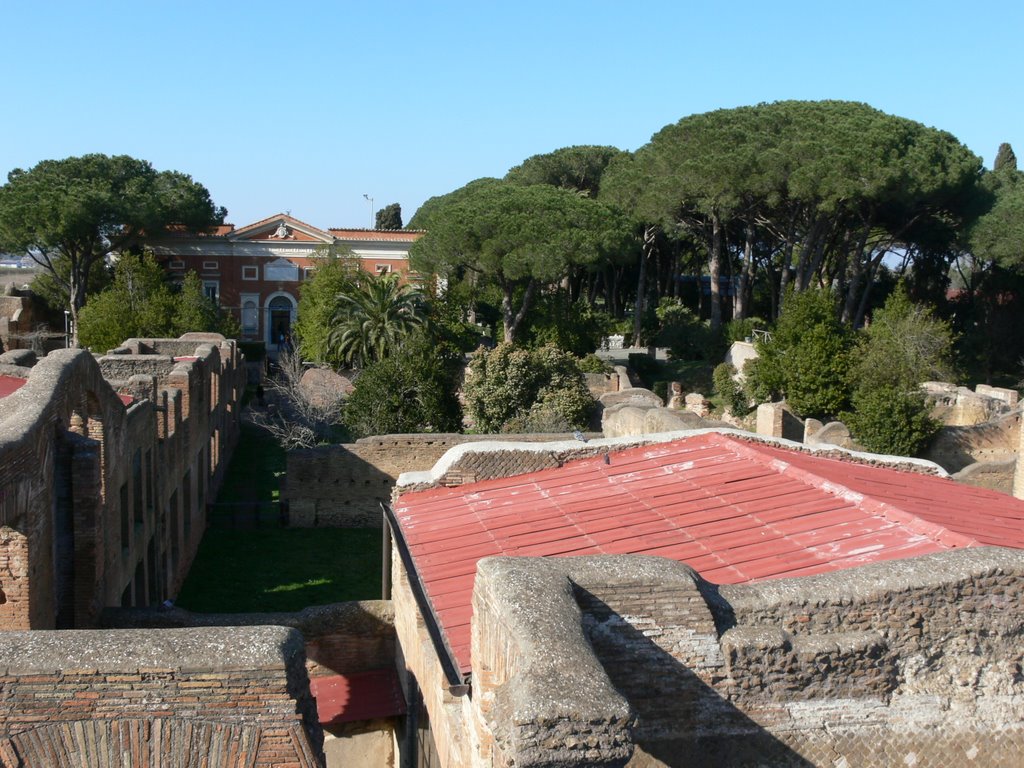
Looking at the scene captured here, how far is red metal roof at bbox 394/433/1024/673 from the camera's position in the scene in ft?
25.7

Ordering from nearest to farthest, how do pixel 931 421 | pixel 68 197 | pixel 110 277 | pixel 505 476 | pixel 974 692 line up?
pixel 974 692 < pixel 505 476 < pixel 931 421 < pixel 68 197 < pixel 110 277

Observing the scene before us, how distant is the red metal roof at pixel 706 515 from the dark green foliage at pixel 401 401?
12.8 metres

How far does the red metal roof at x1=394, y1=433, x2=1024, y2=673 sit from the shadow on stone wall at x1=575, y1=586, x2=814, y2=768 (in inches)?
46.6

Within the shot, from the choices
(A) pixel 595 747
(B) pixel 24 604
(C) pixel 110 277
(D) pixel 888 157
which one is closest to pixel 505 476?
(B) pixel 24 604

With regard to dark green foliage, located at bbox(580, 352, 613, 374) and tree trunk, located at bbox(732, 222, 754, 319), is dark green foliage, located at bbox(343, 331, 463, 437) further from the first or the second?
tree trunk, located at bbox(732, 222, 754, 319)

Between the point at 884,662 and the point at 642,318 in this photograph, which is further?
the point at 642,318

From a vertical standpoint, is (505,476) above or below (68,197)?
below

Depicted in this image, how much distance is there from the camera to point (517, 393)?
24969 millimetres

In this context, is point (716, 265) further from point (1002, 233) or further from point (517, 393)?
point (517, 393)

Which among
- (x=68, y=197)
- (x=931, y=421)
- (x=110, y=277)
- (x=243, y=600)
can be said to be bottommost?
(x=243, y=600)

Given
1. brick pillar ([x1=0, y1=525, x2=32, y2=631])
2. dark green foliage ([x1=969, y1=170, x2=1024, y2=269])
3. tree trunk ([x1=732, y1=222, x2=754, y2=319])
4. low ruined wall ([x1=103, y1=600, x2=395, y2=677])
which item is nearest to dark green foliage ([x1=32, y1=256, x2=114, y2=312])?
tree trunk ([x1=732, y1=222, x2=754, y2=319])

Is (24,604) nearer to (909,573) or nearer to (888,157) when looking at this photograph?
(909,573)

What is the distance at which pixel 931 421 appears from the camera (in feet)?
76.1

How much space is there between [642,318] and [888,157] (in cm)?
1558
